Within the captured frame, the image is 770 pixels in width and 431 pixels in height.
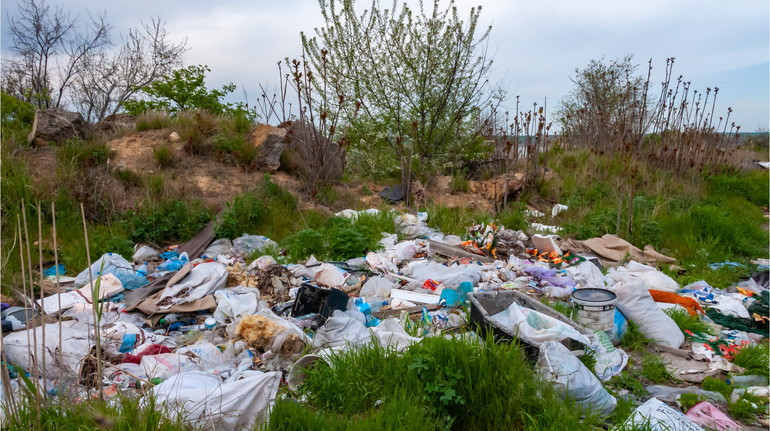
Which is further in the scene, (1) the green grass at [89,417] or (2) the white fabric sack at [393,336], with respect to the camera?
(2) the white fabric sack at [393,336]

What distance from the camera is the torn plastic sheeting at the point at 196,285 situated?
12.9 feet

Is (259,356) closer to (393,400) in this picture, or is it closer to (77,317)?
(393,400)

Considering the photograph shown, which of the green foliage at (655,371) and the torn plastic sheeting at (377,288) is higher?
the torn plastic sheeting at (377,288)

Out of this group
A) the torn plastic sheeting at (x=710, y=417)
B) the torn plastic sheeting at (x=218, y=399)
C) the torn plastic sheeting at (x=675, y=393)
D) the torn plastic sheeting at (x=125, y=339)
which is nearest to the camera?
the torn plastic sheeting at (x=218, y=399)

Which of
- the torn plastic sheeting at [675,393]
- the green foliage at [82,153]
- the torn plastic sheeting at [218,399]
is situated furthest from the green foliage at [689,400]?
the green foliage at [82,153]

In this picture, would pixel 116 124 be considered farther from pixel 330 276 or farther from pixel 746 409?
pixel 746 409

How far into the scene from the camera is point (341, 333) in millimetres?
3041

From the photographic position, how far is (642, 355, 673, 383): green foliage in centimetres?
296

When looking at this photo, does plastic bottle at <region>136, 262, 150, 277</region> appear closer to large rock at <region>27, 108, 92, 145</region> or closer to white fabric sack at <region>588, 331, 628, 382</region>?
large rock at <region>27, 108, 92, 145</region>

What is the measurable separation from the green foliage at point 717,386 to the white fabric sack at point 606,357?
442 mm

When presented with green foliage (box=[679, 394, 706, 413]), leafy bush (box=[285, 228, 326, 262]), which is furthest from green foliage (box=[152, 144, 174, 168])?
green foliage (box=[679, 394, 706, 413])

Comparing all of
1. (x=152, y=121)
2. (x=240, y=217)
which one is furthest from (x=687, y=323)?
(x=152, y=121)

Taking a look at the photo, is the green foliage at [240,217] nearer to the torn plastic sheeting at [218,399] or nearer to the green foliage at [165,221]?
the green foliage at [165,221]

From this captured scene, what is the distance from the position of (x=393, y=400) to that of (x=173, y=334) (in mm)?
2065
